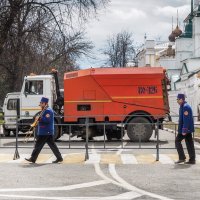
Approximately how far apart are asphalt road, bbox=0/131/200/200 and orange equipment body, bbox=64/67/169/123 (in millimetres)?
6037

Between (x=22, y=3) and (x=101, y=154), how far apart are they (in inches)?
620

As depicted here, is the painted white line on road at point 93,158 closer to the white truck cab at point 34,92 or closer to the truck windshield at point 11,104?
the white truck cab at point 34,92

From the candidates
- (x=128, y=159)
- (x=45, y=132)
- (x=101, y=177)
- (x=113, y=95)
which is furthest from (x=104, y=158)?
(x=113, y=95)

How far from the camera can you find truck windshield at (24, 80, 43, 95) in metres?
26.1

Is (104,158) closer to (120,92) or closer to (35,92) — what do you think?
(120,92)

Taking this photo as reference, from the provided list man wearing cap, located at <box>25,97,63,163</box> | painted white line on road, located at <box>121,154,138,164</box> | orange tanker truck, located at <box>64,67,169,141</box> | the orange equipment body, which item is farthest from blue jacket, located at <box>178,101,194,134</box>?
the orange equipment body

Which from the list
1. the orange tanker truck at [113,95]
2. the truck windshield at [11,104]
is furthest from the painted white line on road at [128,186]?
the truck windshield at [11,104]

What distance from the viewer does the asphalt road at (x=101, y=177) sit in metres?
10.0

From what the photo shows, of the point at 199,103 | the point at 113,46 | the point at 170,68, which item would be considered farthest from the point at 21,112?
the point at 170,68

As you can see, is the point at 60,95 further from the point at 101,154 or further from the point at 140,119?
the point at 101,154

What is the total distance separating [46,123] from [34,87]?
35.8 ft

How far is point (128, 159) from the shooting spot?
1648 centimetres

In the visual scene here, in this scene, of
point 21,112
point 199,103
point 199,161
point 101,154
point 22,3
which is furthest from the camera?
point 199,103

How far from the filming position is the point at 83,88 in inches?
982
